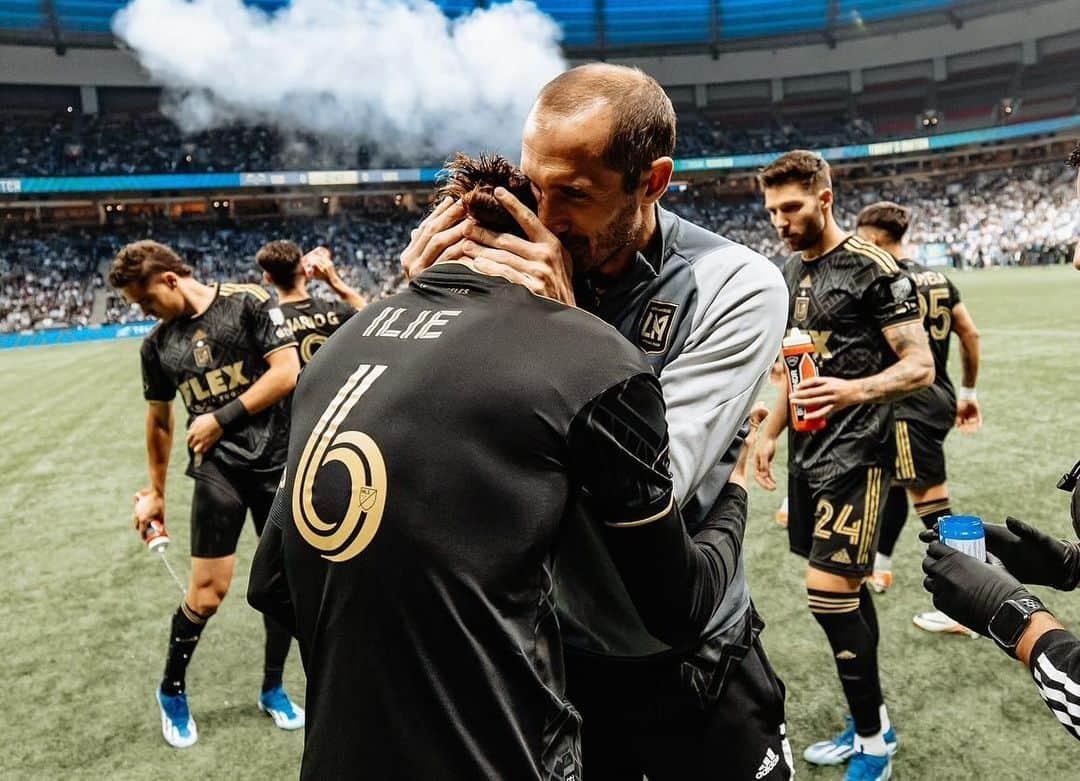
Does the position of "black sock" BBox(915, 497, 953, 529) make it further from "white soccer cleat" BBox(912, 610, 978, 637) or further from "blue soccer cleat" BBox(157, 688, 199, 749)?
"blue soccer cleat" BBox(157, 688, 199, 749)

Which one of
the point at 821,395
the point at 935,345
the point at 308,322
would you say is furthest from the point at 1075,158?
the point at 308,322

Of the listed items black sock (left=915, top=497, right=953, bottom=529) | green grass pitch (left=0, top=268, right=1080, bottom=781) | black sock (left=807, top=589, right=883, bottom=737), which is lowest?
green grass pitch (left=0, top=268, right=1080, bottom=781)

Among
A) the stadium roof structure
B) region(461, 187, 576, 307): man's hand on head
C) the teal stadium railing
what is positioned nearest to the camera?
region(461, 187, 576, 307): man's hand on head

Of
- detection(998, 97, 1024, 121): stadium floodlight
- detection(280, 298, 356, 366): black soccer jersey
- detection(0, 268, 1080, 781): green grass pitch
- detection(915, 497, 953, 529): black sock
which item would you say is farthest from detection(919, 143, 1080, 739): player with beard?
detection(998, 97, 1024, 121): stadium floodlight

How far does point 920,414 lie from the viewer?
5121mm

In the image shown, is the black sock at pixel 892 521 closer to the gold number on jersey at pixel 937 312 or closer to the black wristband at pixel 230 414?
the gold number on jersey at pixel 937 312

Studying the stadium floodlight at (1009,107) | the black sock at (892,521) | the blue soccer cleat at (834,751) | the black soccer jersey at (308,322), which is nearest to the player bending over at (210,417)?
the black soccer jersey at (308,322)

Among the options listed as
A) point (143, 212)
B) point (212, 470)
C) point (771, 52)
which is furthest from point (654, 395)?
point (771, 52)

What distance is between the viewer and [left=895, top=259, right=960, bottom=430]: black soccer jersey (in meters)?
5.12

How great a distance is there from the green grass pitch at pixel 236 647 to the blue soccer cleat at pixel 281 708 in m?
0.05

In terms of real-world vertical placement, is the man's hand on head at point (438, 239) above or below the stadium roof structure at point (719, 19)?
below

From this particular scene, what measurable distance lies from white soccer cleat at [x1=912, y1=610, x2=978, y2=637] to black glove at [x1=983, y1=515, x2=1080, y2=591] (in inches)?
88.0

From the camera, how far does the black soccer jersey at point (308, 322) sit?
18.5ft

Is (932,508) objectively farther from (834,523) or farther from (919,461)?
(834,523)
